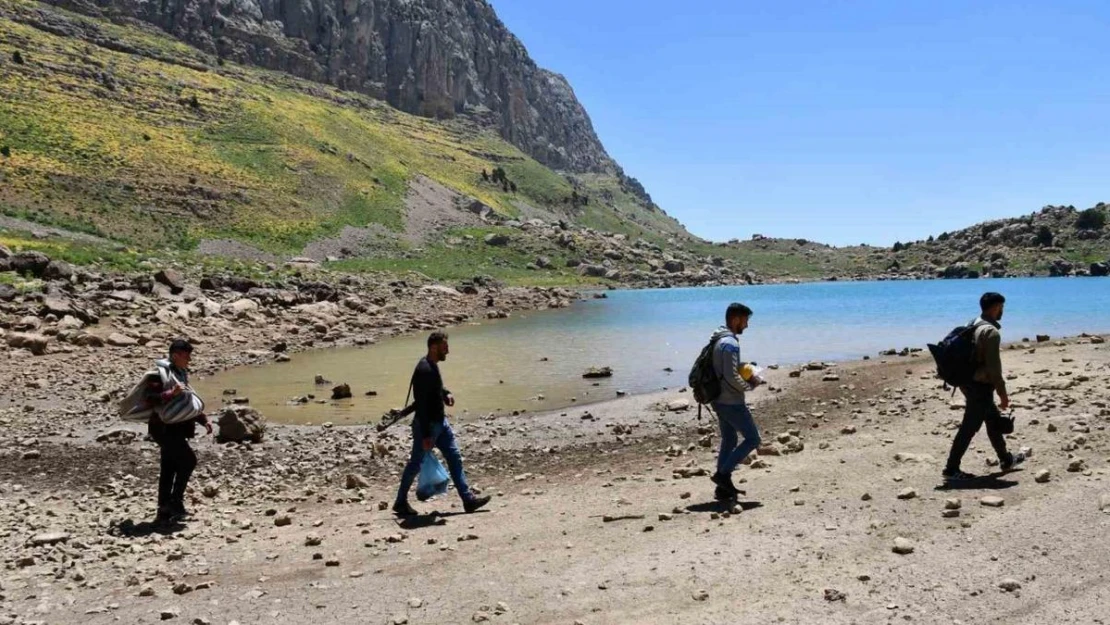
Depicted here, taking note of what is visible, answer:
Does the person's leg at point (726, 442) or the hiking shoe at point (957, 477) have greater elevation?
the person's leg at point (726, 442)

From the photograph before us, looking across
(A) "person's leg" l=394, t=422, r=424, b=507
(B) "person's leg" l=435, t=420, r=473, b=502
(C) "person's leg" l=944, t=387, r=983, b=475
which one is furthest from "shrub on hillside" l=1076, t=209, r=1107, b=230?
(A) "person's leg" l=394, t=422, r=424, b=507

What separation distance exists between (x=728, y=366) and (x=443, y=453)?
4.12m

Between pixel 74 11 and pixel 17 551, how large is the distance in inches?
6028

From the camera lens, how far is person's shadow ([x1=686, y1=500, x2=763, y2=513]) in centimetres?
938

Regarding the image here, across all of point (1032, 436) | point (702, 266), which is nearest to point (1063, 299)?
point (1032, 436)

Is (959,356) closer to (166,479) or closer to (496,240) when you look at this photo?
(166,479)

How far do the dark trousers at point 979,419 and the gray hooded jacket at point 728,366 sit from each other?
308 centimetres

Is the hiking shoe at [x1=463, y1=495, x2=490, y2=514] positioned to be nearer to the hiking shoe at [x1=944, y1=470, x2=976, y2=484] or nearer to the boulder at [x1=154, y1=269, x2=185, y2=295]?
the hiking shoe at [x1=944, y1=470, x2=976, y2=484]

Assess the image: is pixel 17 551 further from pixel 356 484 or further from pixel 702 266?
pixel 702 266

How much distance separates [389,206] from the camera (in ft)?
364

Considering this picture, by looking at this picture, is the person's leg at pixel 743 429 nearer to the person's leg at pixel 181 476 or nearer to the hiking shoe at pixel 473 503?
the hiking shoe at pixel 473 503

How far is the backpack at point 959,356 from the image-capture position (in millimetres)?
9648

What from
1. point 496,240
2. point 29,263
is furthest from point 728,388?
point 496,240

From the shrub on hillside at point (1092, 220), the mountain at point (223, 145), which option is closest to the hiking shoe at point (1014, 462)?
the mountain at point (223, 145)
